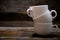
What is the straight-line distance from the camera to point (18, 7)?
2082 mm

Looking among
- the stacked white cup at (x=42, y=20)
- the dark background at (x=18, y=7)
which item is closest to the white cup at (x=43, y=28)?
the stacked white cup at (x=42, y=20)

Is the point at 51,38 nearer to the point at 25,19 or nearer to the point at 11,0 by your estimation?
the point at 25,19

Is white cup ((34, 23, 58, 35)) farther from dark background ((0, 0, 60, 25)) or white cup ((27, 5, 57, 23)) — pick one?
dark background ((0, 0, 60, 25))

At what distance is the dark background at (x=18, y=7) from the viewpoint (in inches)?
79.4

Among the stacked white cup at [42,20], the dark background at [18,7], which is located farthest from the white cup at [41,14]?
the dark background at [18,7]

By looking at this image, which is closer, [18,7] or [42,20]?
[42,20]

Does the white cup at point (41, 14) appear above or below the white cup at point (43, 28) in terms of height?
above

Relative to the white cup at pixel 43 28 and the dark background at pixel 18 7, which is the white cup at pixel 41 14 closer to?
→ the white cup at pixel 43 28

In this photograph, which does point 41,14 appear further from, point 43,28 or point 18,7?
point 18,7

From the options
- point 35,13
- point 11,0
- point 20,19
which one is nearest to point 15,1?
point 11,0

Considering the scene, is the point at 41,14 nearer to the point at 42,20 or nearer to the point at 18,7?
the point at 42,20

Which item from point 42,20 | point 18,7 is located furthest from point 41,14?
point 18,7

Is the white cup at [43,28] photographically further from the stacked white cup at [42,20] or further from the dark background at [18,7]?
the dark background at [18,7]

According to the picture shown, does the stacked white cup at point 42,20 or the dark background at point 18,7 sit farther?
the dark background at point 18,7
